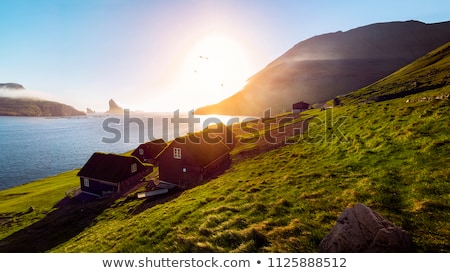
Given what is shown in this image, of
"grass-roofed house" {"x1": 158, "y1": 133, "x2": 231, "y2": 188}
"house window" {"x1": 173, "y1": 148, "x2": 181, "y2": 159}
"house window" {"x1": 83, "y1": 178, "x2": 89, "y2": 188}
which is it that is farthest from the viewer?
"house window" {"x1": 83, "y1": 178, "x2": 89, "y2": 188}

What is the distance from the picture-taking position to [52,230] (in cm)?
1878

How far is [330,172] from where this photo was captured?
39.3ft

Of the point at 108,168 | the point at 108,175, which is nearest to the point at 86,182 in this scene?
the point at 108,168

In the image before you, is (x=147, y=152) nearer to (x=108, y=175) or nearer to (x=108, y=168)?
(x=108, y=168)

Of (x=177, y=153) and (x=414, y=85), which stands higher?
(x=414, y=85)

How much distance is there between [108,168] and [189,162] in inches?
606

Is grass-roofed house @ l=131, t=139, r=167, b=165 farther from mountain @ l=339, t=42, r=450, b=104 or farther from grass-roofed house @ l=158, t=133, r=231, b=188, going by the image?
mountain @ l=339, t=42, r=450, b=104

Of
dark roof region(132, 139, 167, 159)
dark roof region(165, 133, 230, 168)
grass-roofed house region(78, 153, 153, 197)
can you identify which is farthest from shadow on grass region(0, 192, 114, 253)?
dark roof region(132, 139, 167, 159)

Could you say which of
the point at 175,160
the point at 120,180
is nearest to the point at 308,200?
the point at 175,160

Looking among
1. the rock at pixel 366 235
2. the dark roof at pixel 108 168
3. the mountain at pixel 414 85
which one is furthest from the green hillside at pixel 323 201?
the dark roof at pixel 108 168

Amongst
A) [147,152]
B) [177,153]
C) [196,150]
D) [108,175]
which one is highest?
[196,150]

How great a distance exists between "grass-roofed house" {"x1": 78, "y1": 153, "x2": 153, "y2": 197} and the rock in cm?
2940

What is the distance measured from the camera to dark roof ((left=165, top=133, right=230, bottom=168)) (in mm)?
23875

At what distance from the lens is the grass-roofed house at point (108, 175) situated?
29705mm
